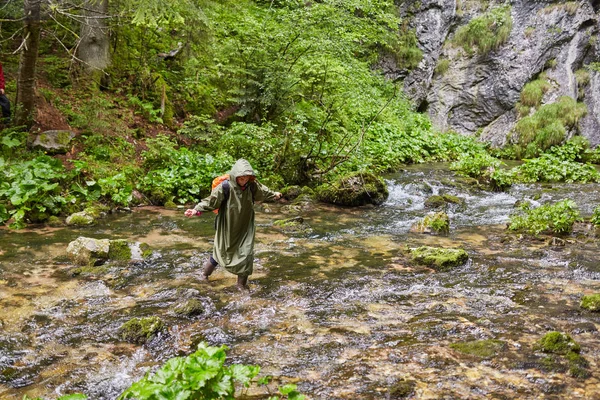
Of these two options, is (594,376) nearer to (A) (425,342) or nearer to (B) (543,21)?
(A) (425,342)

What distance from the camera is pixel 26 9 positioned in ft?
31.8

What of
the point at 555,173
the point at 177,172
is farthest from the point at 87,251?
the point at 555,173

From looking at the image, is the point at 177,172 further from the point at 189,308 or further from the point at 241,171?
the point at 189,308

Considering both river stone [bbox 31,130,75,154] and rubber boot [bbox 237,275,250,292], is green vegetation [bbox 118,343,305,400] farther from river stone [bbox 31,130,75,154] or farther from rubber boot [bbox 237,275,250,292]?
river stone [bbox 31,130,75,154]

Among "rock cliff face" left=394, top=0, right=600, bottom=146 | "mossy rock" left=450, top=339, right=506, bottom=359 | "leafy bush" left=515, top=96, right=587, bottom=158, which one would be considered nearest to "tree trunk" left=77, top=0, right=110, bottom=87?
"mossy rock" left=450, top=339, right=506, bottom=359

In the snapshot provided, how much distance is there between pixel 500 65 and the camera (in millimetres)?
22844

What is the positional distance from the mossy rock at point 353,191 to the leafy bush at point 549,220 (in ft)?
12.5

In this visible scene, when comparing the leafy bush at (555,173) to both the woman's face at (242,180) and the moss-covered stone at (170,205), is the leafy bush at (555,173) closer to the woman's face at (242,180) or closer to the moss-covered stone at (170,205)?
the moss-covered stone at (170,205)

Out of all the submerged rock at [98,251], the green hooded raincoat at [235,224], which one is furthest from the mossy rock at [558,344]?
the submerged rock at [98,251]

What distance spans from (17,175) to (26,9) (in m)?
3.54

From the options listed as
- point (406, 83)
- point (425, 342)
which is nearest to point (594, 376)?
point (425, 342)

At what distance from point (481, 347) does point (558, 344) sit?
688 millimetres

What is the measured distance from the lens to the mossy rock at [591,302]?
208 inches

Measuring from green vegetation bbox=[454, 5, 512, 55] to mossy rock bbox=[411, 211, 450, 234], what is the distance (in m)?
16.9
